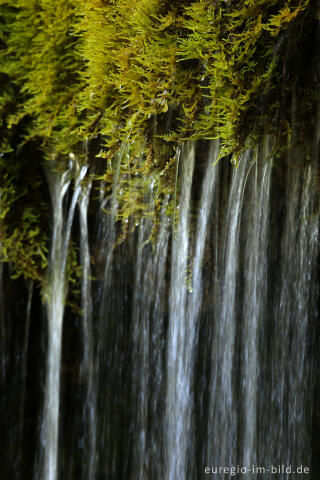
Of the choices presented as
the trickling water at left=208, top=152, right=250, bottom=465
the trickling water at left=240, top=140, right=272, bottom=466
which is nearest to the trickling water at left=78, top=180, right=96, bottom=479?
the trickling water at left=208, top=152, right=250, bottom=465

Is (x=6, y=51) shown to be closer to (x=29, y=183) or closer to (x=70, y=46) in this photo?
(x=70, y=46)

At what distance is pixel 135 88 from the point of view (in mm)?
2400

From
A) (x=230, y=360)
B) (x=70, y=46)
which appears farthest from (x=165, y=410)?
(x=70, y=46)

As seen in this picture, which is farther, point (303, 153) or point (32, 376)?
point (32, 376)

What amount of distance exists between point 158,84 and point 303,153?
644mm

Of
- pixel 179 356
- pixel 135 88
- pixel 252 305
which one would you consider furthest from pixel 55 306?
pixel 135 88

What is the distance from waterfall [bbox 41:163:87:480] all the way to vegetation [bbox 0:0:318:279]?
8 cm


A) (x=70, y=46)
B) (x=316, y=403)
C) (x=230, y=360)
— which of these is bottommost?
(x=316, y=403)

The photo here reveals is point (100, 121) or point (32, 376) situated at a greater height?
point (100, 121)

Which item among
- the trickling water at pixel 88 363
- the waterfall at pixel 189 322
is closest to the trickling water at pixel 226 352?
the waterfall at pixel 189 322

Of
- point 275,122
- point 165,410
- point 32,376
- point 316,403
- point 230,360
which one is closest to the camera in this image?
point 275,122

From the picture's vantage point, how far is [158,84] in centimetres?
231

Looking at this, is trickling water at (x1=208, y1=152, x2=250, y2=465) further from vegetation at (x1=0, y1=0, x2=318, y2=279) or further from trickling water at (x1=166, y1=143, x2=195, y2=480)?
vegetation at (x1=0, y1=0, x2=318, y2=279)

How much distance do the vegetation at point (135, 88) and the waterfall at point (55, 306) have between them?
3.0 inches
